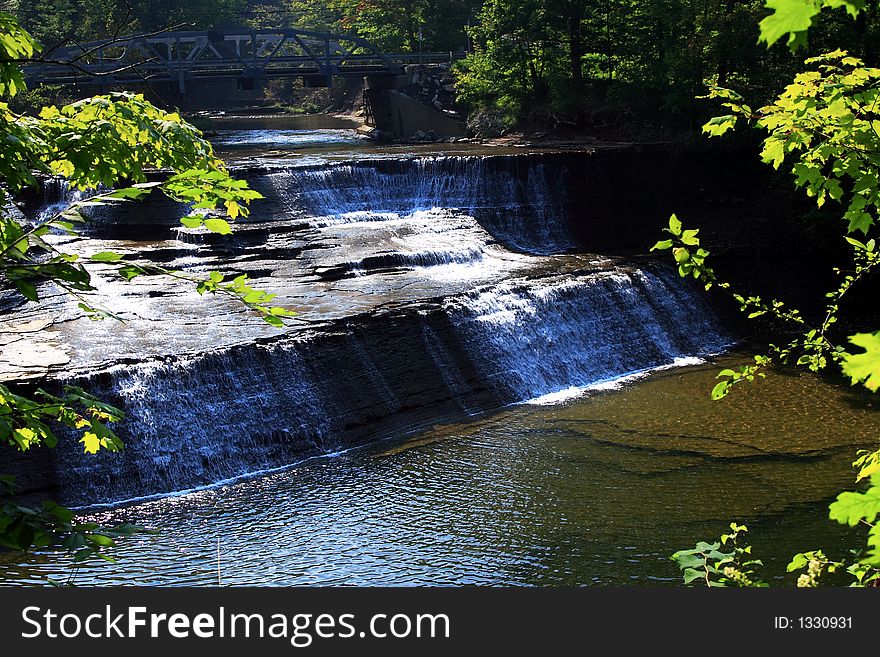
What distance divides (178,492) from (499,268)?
765cm

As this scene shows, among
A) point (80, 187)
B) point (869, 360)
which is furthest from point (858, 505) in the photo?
point (80, 187)

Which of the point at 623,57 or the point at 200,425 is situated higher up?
the point at 623,57

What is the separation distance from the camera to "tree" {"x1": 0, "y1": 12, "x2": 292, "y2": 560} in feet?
10.8

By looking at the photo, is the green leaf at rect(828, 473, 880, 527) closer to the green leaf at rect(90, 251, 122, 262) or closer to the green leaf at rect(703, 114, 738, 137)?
the green leaf at rect(703, 114, 738, 137)

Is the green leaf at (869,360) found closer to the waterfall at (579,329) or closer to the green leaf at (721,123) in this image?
the green leaf at (721,123)

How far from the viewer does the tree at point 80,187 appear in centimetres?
328

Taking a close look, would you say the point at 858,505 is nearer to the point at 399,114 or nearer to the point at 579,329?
the point at 579,329

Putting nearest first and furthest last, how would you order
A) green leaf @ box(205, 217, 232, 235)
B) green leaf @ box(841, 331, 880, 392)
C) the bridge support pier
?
1. green leaf @ box(841, 331, 880, 392)
2. green leaf @ box(205, 217, 232, 235)
3. the bridge support pier

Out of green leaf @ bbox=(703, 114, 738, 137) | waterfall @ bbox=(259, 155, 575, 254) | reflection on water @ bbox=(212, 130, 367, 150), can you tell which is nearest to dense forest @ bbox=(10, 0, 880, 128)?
waterfall @ bbox=(259, 155, 575, 254)

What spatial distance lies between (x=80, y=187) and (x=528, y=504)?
6.88 m

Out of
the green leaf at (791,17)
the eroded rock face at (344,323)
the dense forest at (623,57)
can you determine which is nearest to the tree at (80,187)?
the green leaf at (791,17)

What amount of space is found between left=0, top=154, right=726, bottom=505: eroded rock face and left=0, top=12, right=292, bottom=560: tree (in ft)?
23.5

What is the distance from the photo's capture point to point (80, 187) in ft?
14.0

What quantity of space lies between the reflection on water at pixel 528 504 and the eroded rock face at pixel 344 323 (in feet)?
2.21
